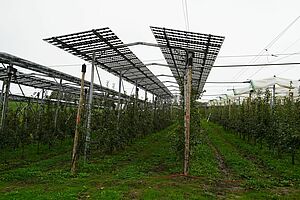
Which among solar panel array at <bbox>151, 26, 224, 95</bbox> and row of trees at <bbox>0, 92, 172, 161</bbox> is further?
row of trees at <bbox>0, 92, 172, 161</bbox>

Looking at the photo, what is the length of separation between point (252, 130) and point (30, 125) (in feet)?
54.5

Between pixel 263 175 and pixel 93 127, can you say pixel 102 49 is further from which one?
pixel 263 175

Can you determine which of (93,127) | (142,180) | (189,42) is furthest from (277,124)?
(93,127)

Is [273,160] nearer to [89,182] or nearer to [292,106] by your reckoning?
[292,106]

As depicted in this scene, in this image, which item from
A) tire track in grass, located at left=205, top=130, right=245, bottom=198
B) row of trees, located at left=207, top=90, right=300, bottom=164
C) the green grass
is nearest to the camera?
the green grass

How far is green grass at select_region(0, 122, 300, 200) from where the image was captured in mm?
9250

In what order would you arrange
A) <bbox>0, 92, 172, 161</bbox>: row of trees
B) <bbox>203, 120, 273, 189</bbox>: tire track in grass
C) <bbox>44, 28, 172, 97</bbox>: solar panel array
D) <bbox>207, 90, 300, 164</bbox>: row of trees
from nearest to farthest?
<bbox>203, 120, 273, 189</bbox>: tire track in grass
<bbox>44, 28, 172, 97</bbox>: solar panel array
<bbox>207, 90, 300, 164</bbox>: row of trees
<bbox>0, 92, 172, 161</bbox>: row of trees

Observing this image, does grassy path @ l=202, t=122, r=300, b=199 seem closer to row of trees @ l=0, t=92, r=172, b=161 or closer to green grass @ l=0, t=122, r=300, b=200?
green grass @ l=0, t=122, r=300, b=200

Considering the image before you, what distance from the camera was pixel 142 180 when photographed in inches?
442

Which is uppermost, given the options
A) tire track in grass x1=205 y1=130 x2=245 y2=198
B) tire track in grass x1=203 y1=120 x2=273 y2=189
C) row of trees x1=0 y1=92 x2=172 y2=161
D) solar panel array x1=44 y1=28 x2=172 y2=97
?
solar panel array x1=44 y1=28 x2=172 y2=97

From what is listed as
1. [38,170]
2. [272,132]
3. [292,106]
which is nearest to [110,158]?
[38,170]

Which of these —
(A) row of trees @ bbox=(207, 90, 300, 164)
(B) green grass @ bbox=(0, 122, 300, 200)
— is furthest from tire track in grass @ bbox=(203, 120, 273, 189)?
(A) row of trees @ bbox=(207, 90, 300, 164)

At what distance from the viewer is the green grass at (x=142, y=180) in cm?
925

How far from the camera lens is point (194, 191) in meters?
9.73
